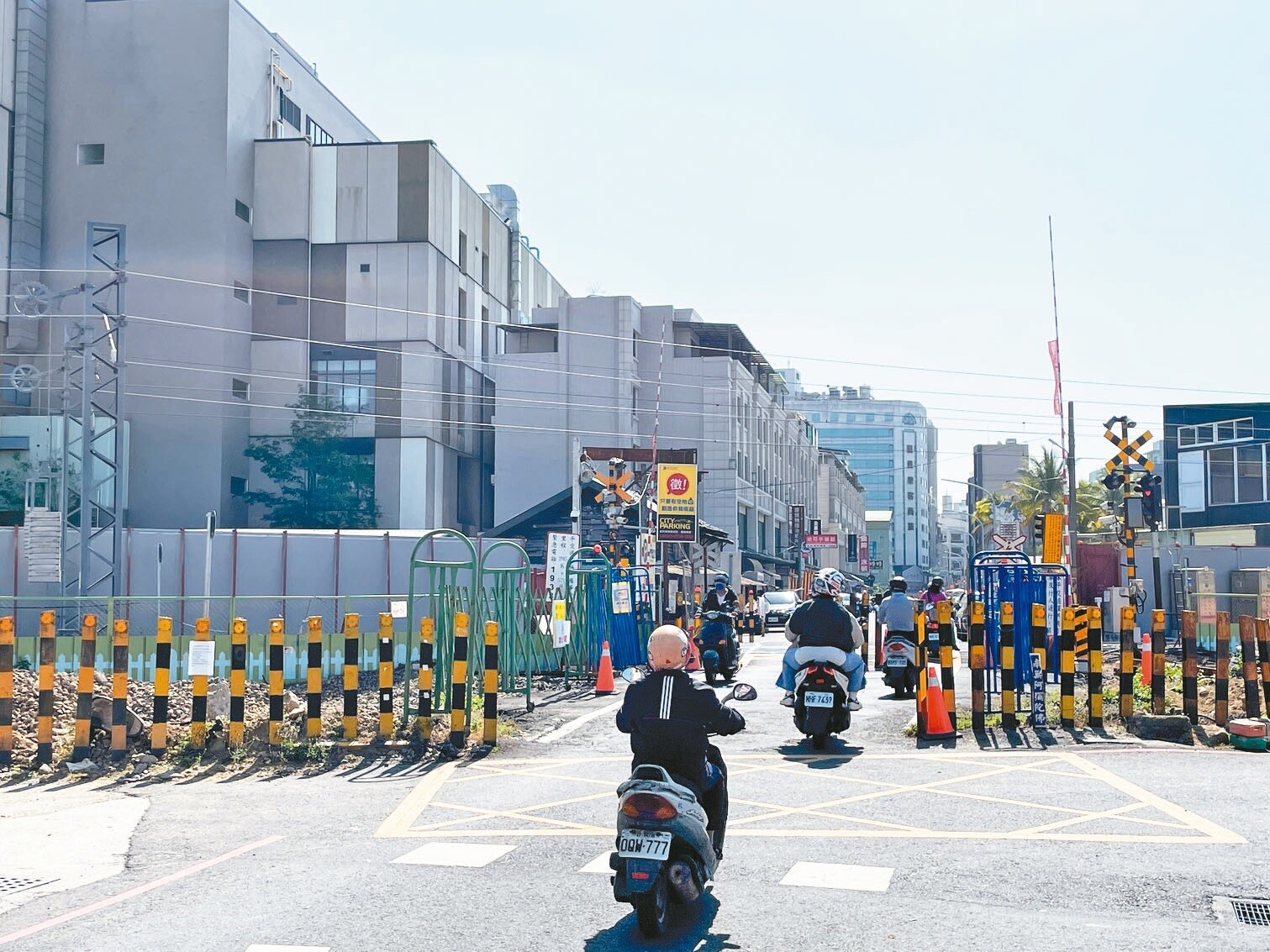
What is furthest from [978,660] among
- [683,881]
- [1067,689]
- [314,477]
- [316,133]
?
[316,133]

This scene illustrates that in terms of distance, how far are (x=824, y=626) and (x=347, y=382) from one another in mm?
50685

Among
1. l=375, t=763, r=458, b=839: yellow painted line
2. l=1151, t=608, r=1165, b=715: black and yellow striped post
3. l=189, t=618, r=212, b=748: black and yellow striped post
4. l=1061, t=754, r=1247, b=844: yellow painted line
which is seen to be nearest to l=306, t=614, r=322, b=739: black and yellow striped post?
l=189, t=618, r=212, b=748: black and yellow striped post

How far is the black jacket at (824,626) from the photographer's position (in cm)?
1297

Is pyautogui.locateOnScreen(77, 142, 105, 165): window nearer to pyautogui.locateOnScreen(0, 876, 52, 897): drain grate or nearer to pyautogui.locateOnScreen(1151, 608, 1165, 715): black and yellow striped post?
pyautogui.locateOnScreen(1151, 608, 1165, 715): black and yellow striped post

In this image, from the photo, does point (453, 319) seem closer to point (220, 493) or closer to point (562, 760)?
point (220, 493)

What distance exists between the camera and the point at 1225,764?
11242mm

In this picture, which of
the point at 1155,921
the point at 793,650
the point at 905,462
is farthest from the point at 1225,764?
the point at 905,462

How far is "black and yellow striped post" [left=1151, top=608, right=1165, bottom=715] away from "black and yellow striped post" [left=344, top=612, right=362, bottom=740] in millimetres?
8163

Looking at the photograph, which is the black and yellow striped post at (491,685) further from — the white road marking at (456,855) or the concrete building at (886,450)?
the concrete building at (886,450)

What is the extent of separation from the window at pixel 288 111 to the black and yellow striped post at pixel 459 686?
5592 cm

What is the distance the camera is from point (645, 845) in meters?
6.06

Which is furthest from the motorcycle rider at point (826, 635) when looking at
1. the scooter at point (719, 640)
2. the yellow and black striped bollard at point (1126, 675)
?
the scooter at point (719, 640)

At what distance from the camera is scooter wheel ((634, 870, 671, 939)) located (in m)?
6.05

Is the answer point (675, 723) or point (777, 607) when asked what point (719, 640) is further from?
point (777, 607)
